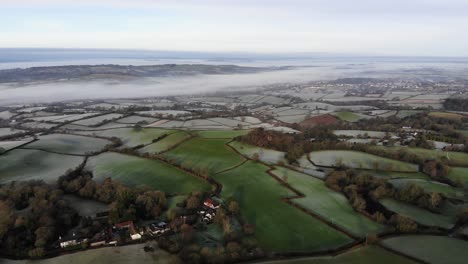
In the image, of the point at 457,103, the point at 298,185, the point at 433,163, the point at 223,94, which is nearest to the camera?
the point at 298,185

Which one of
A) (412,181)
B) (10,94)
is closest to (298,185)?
(412,181)

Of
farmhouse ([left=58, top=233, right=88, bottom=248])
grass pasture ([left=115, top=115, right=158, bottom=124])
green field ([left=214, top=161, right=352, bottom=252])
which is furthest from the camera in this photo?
grass pasture ([left=115, top=115, right=158, bottom=124])

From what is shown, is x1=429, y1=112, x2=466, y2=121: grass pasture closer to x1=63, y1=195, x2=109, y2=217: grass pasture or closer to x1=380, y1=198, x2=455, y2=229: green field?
x1=380, y1=198, x2=455, y2=229: green field

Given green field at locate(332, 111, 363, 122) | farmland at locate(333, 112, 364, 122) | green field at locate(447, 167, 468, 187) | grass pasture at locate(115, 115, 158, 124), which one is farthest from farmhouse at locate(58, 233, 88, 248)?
green field at locate(332, 111, 363, 122)

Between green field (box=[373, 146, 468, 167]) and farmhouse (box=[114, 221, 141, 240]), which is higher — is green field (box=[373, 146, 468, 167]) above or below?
above

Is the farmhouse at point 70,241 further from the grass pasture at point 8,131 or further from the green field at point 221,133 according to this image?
the grass pasture at point 8,131

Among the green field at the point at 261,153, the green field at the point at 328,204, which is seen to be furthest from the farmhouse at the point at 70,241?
the green field at the point at 261,153

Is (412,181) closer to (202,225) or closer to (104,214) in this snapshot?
(202,225)
